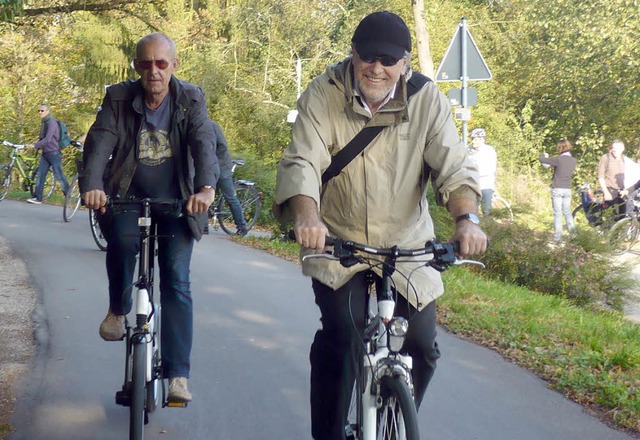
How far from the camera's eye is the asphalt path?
5.20 metres

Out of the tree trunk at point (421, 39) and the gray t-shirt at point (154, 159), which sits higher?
the tree trunk at point (421, 39)

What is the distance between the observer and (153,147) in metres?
4.89

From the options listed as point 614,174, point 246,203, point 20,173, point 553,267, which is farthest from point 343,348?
point 20,173

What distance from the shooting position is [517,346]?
7.38 meters

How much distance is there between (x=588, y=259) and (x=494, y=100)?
25.5 metres

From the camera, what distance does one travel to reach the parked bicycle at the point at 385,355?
10.7 feet

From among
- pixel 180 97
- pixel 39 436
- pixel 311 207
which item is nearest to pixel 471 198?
pixel 311 207

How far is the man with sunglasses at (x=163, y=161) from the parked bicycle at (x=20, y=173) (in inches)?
621

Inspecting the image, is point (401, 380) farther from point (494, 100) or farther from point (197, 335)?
point (494, 100)

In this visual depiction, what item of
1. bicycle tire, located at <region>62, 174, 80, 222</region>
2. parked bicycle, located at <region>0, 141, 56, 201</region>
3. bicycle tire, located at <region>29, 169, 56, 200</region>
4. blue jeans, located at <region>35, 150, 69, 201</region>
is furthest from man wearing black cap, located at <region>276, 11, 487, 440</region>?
bicycle tire, located at <region>29, 169, 56, 200</region>

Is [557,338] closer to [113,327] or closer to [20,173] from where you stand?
[113,327]

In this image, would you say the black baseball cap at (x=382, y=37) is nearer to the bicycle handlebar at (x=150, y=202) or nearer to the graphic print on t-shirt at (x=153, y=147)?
the bicycle handlebar at (x=150, y=202)

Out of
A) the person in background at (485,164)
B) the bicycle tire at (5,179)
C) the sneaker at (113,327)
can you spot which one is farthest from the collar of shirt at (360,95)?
the bicycle tire at (5,179)

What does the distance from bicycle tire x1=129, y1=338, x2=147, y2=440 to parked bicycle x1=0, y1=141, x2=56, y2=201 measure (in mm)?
16307
